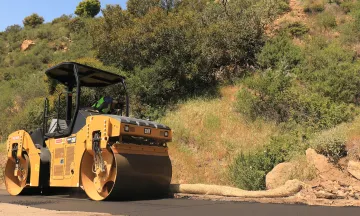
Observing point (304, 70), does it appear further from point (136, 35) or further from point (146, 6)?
point (146, 6)

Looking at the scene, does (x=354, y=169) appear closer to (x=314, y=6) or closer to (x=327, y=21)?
(x=327, y=21)

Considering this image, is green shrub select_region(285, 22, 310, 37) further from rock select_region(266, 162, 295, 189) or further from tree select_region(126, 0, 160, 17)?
rock select_region(266, 162, 295, 189)

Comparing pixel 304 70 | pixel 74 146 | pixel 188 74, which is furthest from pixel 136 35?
pixel 74 146

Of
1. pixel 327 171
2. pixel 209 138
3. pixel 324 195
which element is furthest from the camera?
pixel 209 138

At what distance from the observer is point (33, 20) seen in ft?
203

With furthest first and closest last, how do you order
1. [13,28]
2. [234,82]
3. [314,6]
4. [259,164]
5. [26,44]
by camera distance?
[13,28] < [26,44] < [314,6] < [234,82] < [259,164]

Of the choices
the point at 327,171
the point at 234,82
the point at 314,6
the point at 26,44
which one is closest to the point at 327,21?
the point at 314,6

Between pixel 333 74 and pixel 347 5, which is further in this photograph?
pixel 347 5

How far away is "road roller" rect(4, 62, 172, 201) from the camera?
8141mm

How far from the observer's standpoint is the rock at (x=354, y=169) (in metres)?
8.74

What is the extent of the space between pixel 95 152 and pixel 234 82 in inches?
562

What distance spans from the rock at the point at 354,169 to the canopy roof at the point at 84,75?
6.31 meters

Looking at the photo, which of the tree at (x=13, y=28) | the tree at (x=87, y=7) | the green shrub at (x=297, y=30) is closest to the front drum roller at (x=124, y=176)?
the green shrub at (x=297, y=30)

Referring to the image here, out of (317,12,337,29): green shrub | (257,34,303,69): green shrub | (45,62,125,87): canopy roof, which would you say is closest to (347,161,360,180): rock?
(45,62,125,87): canopy roof
